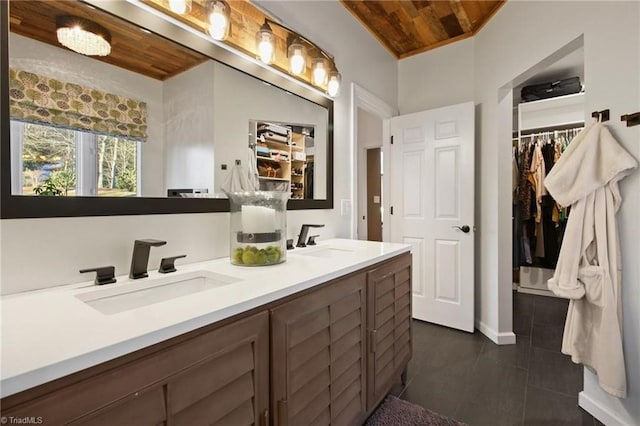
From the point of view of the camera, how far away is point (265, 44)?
1536mm

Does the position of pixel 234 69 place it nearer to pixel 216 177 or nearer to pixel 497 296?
pixel 216 177

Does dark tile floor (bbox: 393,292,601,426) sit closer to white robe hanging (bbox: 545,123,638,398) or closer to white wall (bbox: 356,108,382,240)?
white robe hanging (bbox: 545,123,638,398)

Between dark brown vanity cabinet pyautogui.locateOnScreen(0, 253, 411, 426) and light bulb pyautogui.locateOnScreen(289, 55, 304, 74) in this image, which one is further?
light bulb pyautogui.locateOnScreen(289, 55, 304, 74)

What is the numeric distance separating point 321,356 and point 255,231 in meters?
0.57

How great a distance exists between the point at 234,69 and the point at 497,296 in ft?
8.47

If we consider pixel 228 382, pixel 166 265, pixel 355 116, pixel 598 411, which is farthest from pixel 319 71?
pixel 598 411

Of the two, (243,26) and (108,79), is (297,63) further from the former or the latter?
(108,79)

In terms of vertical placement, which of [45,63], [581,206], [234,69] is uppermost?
[234,69]

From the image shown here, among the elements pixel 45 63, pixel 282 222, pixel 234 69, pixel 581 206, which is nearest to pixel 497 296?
pixel 581 206

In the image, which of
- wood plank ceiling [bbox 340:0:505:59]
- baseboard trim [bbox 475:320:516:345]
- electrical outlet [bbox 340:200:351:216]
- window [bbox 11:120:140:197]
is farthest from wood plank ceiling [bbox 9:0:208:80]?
baseboard trim [bbox 475:320:516:345]

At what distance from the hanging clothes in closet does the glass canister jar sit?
340 centimetres

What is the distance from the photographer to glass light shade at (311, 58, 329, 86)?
1.91m

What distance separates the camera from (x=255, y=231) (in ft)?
4.28

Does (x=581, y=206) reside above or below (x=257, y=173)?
below
